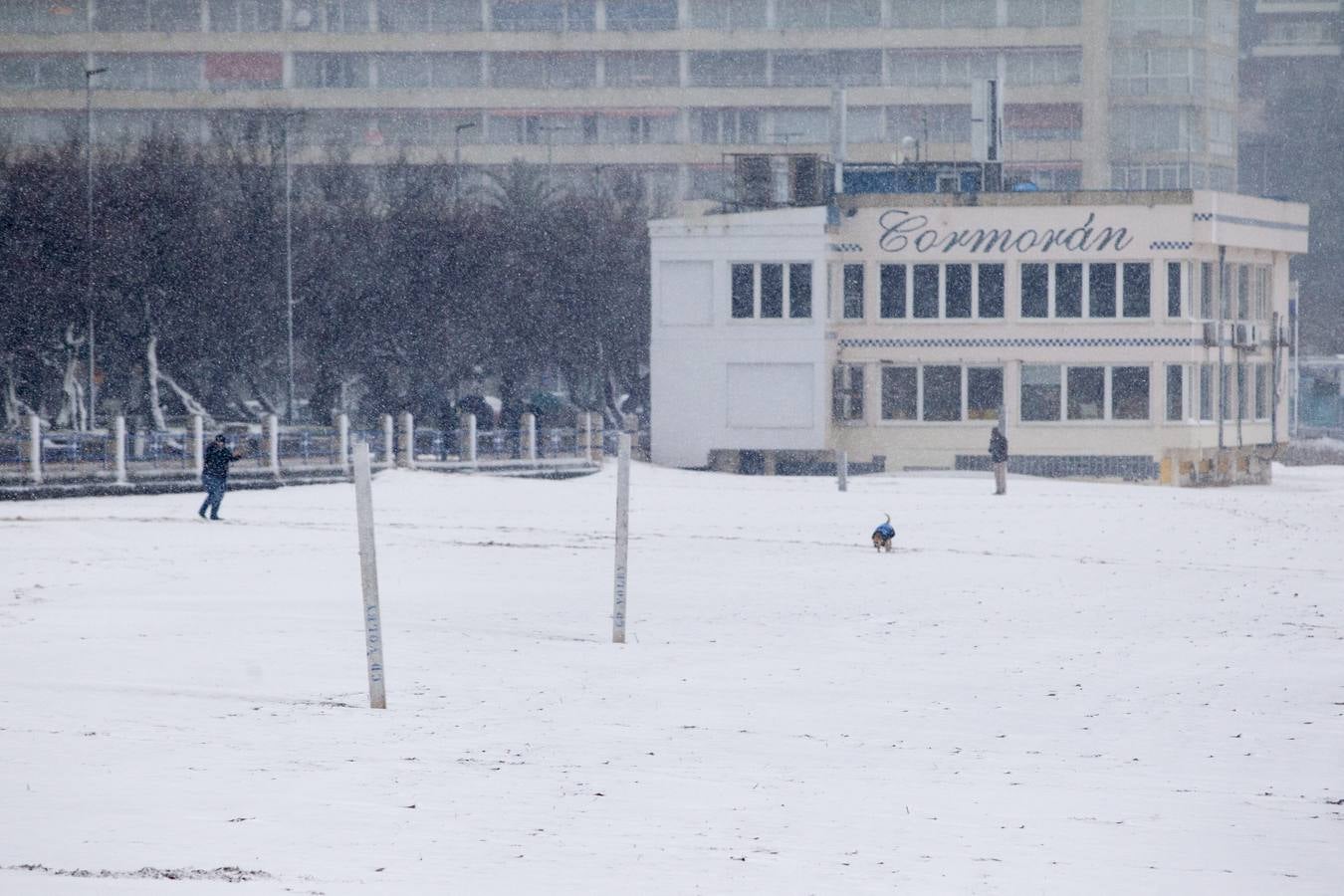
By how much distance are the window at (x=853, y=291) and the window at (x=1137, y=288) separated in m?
6.67

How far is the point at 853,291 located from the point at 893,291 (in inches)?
40.6

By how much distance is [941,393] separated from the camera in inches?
2224

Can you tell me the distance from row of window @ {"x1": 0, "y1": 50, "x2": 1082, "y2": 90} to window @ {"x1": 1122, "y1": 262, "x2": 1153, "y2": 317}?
46.0m

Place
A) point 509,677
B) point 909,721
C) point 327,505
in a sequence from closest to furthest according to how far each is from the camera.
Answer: point 909,721 < point 509,677 < point 327,505

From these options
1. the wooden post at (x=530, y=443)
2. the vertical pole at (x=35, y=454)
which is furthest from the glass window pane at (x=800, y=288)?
the vertical pole at (x=35, y=454)

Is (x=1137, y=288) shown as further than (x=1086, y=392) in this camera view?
No

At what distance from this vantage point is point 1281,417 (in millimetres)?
61469

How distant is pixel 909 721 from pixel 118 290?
152 ft

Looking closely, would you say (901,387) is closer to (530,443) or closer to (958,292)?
(958,292)

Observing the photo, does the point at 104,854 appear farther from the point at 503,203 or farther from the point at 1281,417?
the point at 503,203

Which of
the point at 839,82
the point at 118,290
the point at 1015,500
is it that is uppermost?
the point at 839,82

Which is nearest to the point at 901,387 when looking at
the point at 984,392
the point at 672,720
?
the point at 984,392

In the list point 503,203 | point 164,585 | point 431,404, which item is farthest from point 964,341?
point 164,585

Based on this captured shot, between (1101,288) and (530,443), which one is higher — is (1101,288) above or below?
above
